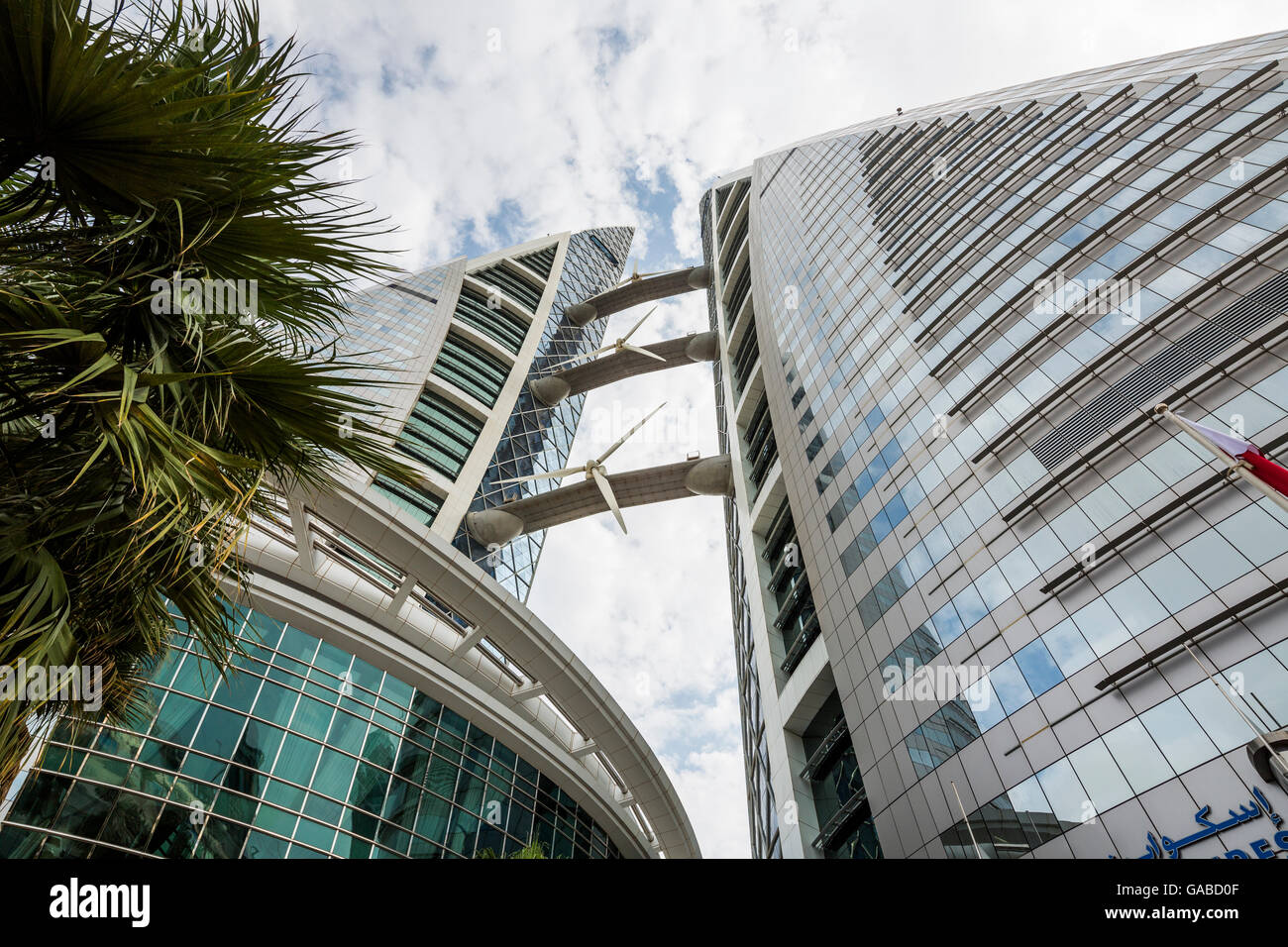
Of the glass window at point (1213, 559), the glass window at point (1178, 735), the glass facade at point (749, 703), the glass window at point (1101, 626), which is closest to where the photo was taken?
the glass window at point (1178, 735)

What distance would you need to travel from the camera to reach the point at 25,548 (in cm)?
410

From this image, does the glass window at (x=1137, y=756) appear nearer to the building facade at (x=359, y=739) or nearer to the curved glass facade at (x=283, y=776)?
the building facade at (x=359, y=739)

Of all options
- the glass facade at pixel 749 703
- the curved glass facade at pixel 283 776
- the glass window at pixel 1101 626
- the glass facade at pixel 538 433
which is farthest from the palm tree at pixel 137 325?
the glass facade at pixel 538 433

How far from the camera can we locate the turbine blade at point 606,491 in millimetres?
39031

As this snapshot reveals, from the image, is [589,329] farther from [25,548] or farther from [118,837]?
[25,548]

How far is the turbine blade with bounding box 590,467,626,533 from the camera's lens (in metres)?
39.0

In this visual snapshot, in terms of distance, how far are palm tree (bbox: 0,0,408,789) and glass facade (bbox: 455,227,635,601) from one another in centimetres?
3801

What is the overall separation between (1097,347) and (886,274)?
52.5 ft

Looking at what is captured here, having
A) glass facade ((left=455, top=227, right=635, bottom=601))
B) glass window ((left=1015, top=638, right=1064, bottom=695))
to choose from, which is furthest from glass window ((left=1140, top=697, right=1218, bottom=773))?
glass facade ((left=455, top=227, right=635, bottom=601))

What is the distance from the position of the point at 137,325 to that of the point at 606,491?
3547cm

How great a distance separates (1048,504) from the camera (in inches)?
Answer: 805

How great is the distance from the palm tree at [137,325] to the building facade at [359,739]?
353 centimetres

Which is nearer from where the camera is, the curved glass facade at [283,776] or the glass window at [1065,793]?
the curved glass facade at [283,776]
